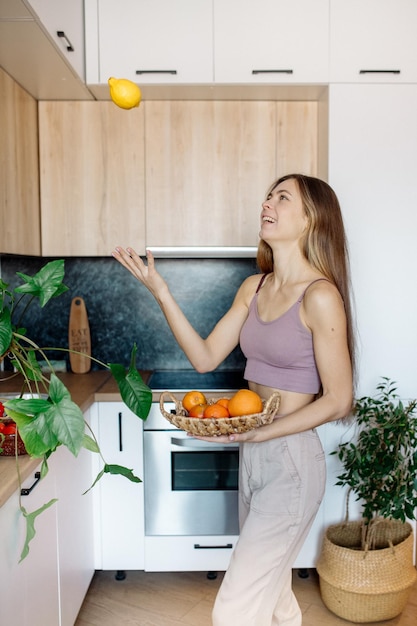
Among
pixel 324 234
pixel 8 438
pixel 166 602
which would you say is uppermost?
pixel 324 234

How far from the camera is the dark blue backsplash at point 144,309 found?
9.90 feet

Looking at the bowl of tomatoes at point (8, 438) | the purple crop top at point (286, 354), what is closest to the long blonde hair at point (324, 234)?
the purple crop top at point (286, 354)

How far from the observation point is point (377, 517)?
2355mm

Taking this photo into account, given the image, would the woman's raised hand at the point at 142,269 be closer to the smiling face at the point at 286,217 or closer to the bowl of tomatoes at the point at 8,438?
the smiling face at the point at 286,217

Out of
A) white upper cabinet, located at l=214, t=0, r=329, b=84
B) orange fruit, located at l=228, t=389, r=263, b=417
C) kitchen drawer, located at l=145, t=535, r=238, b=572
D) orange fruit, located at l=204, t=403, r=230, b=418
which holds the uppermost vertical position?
white upper cabinet, located at l=214, t=0, r=329, b=84

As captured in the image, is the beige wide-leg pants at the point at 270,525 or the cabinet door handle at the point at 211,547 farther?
the cabinet door handle at the point at 211,547

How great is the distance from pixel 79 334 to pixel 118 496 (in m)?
0.79

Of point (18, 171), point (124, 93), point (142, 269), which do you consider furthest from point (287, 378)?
point (18, 171)

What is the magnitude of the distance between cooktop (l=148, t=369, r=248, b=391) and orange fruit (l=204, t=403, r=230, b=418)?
3.21 feet

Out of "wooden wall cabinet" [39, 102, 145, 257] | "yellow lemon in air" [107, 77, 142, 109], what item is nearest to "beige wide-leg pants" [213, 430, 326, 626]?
"yellow lemon in air" [107, 77, 142, 109]

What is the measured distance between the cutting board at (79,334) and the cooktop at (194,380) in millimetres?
330

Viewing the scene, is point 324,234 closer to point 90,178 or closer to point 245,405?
point 245,405

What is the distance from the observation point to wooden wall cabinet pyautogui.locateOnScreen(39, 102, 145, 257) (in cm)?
271

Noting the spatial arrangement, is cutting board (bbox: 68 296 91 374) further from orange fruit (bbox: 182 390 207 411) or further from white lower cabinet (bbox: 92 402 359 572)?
orange fruit (bbox: 182 390 207 411)
